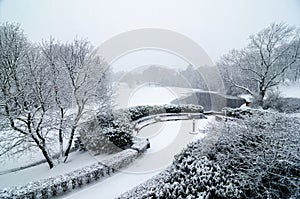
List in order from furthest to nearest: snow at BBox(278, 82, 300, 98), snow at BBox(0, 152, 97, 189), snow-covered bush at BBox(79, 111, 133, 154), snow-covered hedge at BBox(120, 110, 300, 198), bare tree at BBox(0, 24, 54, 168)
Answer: snow at BBox(278, 82, 300, 98) → snow-covered bush at BBox(79, 111, 133, 154) → bare tree at BBox(0, 24, 54, 168) → snow at BBox(0, 152, 97, 189) → snow-covered hedge at BBox(120, 110, 300, 198)

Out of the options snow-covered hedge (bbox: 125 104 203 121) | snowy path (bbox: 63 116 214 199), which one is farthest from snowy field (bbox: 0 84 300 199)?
snow-covered hedge (bbox: 125 104 203 121)

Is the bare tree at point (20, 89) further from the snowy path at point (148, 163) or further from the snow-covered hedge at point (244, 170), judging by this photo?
the snow-covered hedge at point (244, 170)

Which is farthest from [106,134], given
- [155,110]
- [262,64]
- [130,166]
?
[262,64]

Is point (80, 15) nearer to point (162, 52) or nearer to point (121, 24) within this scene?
point (121, 24)

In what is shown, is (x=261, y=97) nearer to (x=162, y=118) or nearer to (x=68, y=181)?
(x=162, y=118)

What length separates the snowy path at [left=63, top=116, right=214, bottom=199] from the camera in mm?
4648

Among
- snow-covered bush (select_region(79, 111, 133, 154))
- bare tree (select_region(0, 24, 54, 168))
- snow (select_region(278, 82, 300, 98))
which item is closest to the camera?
bare tree (select_region(0, 24, 54, 168))

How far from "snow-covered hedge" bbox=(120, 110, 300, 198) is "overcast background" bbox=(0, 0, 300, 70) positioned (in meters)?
4.37

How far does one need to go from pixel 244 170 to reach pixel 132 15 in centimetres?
849

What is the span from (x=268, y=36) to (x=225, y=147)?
1312cm

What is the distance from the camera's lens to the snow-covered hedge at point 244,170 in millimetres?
2752

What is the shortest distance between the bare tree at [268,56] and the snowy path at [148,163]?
8.17 metres

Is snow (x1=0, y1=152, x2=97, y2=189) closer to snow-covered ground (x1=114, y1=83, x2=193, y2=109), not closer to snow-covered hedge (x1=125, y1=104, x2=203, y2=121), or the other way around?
snow-covered hedge (x1=125, y1=104, x2=203, y2=121)

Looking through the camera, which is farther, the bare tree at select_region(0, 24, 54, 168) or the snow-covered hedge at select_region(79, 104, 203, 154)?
the snow-covered hedge at select_region(79, 104, 203, 154)
